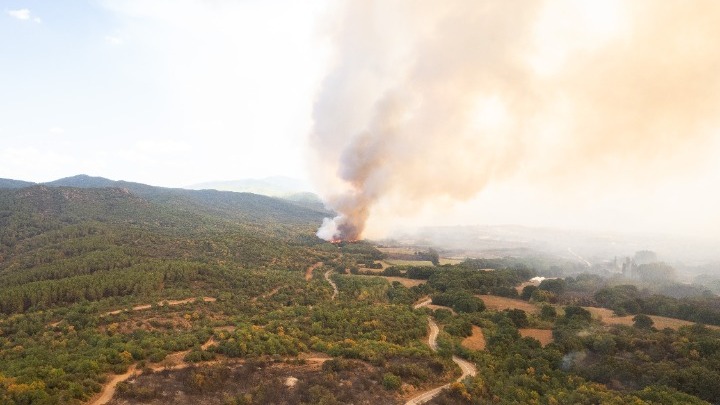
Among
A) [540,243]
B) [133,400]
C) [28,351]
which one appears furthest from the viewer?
[540,243]

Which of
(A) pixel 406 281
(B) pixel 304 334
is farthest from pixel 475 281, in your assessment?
(B) pixel 304 334

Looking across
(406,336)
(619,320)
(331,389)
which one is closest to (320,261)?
(406,336)

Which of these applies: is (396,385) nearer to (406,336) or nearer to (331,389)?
(331,389)

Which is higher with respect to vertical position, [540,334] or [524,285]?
[524,285]

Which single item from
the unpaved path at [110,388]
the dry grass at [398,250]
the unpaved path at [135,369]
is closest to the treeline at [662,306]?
the dry grass at [398,250]

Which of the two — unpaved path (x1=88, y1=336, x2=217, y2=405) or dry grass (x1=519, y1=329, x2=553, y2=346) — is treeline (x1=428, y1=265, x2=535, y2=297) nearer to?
dry grass (x1=519, y1=329, x2=553, y2=346)

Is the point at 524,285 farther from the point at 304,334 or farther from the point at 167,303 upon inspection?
the point at 167,303
